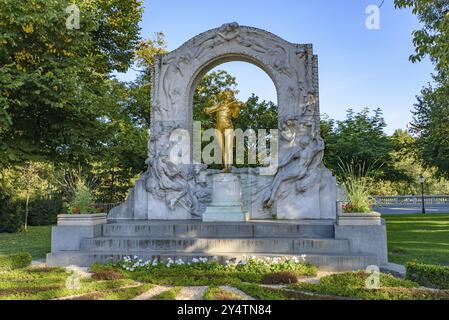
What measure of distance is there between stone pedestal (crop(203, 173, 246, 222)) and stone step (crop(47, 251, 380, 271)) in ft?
8.31

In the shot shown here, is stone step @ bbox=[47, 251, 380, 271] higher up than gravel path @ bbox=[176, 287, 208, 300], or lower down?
higher up

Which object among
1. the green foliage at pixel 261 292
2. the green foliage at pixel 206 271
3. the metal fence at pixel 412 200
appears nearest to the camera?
the green foliage at pixel 261 292

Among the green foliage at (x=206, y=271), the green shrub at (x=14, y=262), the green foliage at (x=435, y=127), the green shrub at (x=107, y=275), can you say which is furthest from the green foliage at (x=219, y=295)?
the green foliage at (x=435, y=127)

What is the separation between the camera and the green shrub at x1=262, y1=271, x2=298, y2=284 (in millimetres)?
Answer: 6738

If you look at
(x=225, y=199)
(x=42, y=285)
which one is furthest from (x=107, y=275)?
(x=225, y=199)

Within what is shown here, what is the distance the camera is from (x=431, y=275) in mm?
6438

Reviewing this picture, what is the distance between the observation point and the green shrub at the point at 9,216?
21094mm

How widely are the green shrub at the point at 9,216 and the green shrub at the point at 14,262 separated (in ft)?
47.3

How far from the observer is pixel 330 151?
22.8 metres

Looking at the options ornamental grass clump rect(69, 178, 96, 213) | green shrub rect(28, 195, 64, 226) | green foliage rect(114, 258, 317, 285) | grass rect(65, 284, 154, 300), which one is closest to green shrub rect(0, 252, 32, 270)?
ornamental grass clump rect(69, 178, 96, 213)

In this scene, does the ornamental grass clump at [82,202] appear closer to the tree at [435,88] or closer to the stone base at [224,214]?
the stone base at [224,214]

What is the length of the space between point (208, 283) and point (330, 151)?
17.6 metres

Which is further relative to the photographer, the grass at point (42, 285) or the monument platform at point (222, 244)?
the monument platform at point (222, 244)

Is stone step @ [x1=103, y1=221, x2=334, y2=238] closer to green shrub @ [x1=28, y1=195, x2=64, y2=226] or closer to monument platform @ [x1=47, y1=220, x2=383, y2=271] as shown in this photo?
monument platform @ [x1=47, y1=220, x2=383, y2=271]
